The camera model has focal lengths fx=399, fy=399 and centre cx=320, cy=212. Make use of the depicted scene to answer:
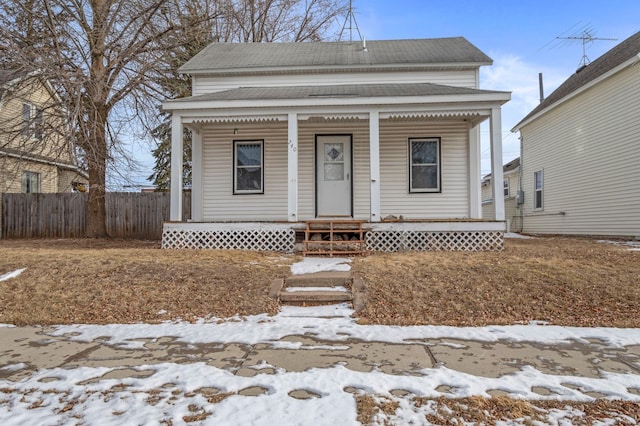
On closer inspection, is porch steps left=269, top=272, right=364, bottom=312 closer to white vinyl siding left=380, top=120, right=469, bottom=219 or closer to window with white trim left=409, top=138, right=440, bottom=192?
white vinyl siding left=380, top=120, right=469, bottom=219

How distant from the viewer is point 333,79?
11.2 metres

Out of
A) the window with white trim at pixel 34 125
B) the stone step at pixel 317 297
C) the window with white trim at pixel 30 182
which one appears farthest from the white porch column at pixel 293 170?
the window with white trim at pixel 30 182

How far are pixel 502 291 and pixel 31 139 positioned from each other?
17157mm

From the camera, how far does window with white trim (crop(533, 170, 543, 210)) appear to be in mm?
16781

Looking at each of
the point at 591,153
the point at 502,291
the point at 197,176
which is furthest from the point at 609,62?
the point at 197,176

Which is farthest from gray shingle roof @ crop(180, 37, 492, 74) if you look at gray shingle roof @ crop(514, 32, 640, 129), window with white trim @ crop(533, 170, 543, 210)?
window with white trim @ crop(533, 170, 543, 210)

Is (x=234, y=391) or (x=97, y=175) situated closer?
(x=234, y=391)

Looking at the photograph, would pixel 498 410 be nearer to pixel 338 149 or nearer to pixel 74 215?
pixel 338 149

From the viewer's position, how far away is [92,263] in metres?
6.61

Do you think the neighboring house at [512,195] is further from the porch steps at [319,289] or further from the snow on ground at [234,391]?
the snow on ground at [234,391]

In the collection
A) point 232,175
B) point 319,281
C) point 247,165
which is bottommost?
point 319,281

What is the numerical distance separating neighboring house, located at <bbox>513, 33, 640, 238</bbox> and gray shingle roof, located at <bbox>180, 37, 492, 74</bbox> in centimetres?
452

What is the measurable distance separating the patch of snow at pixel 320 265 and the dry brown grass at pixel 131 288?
26cm

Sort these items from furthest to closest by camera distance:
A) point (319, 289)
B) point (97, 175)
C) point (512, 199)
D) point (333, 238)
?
point (512, 199) → point (97, 175) → point (333, 238) → point (319, 289)
